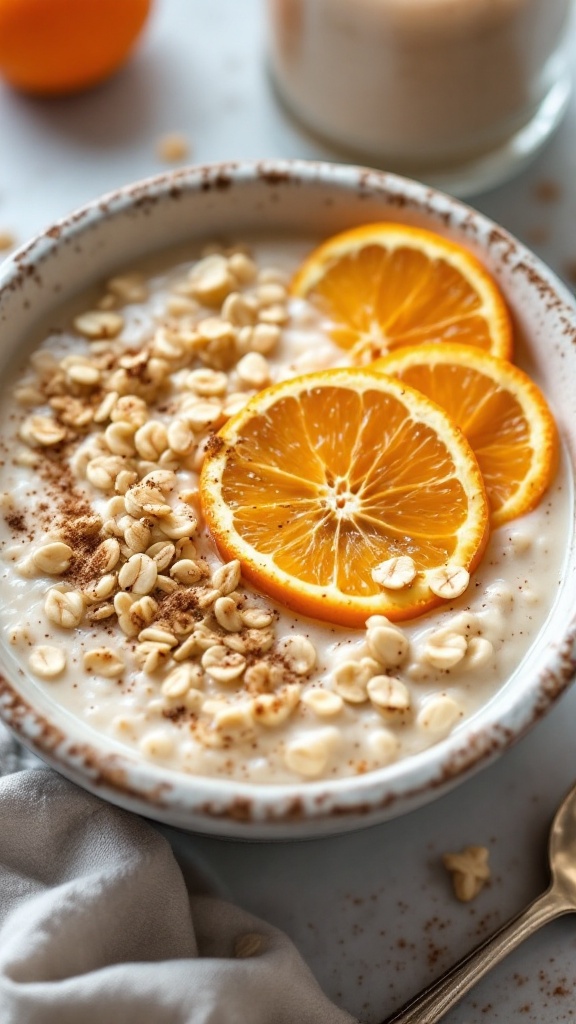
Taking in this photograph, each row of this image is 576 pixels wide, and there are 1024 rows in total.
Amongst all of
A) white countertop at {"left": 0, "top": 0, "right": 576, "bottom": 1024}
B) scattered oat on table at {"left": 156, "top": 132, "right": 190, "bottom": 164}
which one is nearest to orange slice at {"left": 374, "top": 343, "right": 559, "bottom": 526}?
white countertop at {"left": 0, "top": 0, "right": 576, "bottom": 1024}

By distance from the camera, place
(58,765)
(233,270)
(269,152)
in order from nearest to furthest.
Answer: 1. (58,765)
2. (233,270)
3. (269,152)

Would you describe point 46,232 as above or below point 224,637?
above

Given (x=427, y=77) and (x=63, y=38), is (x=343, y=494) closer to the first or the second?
(x=427, y=77)

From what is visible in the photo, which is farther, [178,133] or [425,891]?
[178,133]

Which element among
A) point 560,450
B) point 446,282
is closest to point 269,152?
point 446,282

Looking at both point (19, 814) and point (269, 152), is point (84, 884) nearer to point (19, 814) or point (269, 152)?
point (19, 814)

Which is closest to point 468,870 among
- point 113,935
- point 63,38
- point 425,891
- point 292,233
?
point 425,891

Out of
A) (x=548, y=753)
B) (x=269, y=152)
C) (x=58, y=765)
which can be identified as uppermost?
(x=269, y=152)

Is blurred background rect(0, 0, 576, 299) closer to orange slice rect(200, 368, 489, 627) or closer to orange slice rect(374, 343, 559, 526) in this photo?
orange slice rect(374, 343, 559, 526)
